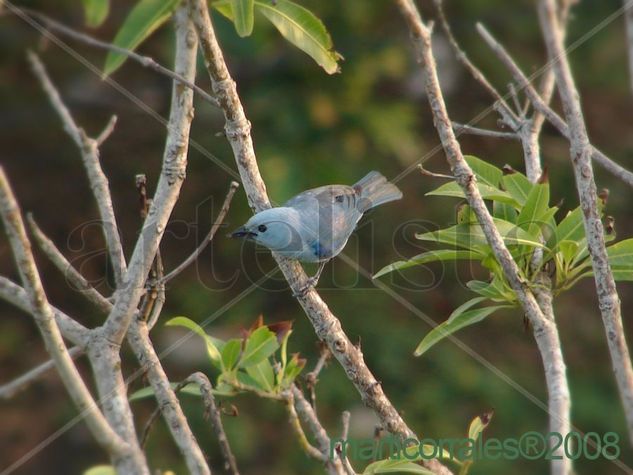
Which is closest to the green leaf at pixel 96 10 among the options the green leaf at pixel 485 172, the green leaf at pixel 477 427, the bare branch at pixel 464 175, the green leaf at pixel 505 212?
the bare branch at pixel 464 175

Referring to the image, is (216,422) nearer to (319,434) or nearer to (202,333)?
(319,434)

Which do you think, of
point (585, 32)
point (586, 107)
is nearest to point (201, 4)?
point (585, 32)

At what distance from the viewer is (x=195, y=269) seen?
727cm

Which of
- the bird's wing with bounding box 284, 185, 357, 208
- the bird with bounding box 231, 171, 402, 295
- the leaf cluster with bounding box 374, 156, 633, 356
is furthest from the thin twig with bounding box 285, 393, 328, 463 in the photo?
the bird's wing with bounding box 284, 185, 357, 208

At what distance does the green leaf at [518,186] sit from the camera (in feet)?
9.20

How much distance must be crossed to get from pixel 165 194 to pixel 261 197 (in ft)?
2.47

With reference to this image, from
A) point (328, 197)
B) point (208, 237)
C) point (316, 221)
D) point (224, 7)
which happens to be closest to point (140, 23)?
point (224, 7)

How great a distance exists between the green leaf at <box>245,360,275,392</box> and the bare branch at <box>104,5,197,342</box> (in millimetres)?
534

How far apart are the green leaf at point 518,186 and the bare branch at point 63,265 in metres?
1.41

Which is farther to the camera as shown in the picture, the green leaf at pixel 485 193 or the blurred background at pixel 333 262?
the blurred background at pixel 333 262

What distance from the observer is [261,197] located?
3.03 metres

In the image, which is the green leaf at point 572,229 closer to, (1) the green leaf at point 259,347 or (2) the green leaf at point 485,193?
(2) the green leaf at point 485,193

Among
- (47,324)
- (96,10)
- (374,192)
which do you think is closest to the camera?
(47,324)

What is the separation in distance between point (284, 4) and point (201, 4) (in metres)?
0.49
